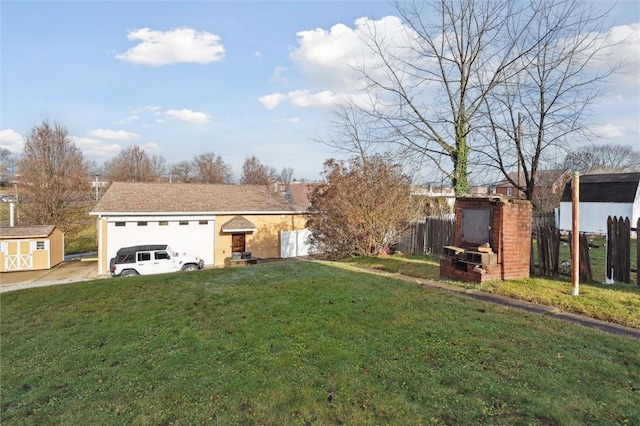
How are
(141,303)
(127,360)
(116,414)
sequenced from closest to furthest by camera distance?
(116,414), (127,360), (141,303)

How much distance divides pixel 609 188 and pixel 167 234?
27493 mm

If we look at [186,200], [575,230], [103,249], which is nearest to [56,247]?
[103,249]

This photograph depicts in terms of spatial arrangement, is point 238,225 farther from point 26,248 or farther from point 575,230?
point 575,230

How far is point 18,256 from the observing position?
70.6 ft

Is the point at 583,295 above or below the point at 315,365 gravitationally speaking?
above

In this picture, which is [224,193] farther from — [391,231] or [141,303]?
[141,303]

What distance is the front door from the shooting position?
23078 mm

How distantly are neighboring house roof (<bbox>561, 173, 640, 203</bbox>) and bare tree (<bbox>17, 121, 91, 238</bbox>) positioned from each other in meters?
36.4

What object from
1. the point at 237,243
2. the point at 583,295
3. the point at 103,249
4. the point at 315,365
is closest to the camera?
the point at 315,365

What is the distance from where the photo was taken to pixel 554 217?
26.3m

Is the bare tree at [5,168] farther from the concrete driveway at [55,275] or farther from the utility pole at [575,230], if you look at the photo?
the utility pole at [575,230]

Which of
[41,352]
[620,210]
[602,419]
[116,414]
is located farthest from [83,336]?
[620,210]

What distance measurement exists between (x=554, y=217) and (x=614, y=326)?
2497cm

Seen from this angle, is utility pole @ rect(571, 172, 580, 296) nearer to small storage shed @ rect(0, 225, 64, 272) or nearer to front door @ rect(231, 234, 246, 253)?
front door @ rect(231, 234, 246, 253)
